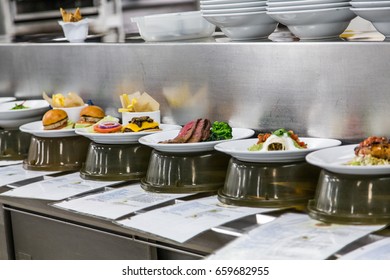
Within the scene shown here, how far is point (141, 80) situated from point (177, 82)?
16cm

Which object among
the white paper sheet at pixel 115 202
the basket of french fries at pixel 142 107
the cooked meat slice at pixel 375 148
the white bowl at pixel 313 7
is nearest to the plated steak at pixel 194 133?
the white paper sheet at pixel 115 202

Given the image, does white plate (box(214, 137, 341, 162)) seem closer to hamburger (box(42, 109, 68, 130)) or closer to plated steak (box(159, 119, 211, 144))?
plated steak (box(159, 119, 211, 144))

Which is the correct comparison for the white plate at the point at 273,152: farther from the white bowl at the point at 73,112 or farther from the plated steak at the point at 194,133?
the white bowl at the point at 73,112

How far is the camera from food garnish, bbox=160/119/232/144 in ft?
6.23

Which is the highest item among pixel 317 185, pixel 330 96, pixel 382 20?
pixel 382 20

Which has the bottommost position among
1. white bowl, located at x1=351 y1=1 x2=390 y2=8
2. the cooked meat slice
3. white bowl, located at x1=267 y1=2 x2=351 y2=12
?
the cooked meat slice

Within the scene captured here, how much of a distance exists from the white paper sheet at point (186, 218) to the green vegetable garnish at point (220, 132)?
0.19m

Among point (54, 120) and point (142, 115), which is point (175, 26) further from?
point (54, 120)

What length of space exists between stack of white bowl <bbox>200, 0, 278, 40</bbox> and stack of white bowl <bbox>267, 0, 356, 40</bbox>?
0.33 feet

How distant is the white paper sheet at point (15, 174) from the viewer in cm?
221

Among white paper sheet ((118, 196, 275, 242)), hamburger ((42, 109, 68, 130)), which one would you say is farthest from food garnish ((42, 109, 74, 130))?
white paper sheet ((118, 196, 275, 242))

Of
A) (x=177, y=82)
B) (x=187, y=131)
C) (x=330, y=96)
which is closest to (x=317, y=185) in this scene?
(x=330, y=96)
